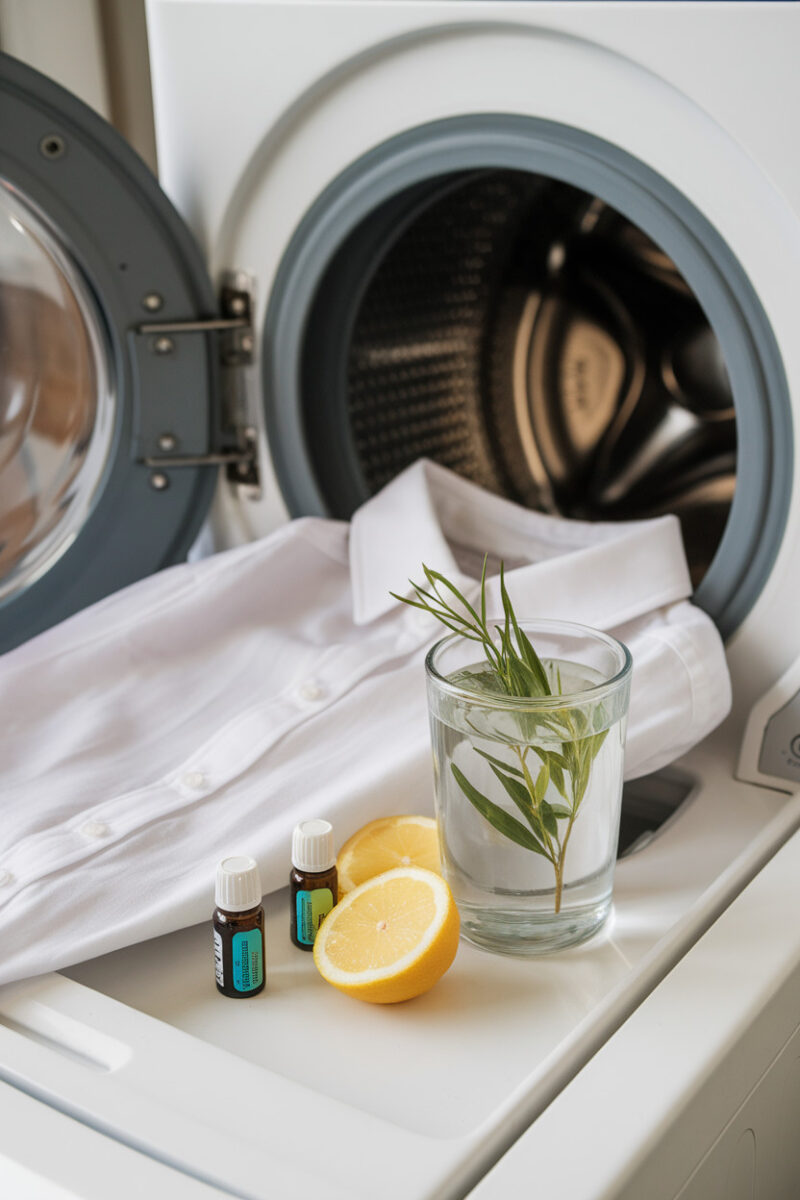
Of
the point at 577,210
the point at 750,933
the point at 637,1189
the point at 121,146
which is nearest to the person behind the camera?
the point at 637,1189

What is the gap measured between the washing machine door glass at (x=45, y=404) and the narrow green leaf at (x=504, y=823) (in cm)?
53

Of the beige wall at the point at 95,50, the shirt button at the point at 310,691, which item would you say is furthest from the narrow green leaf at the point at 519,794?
the beige wall at the point at 95,50

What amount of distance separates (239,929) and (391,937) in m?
0.09

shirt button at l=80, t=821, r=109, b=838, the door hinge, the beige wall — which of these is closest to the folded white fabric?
shirt button at l=80, t=821, r=109, b=838

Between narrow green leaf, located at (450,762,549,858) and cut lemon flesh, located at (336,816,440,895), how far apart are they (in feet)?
0.27

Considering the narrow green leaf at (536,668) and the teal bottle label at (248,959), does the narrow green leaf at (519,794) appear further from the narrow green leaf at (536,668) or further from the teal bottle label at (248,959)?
the teal bottle label at (248,959)

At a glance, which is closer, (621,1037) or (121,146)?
(621,1037)

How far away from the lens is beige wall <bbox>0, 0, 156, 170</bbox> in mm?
1346

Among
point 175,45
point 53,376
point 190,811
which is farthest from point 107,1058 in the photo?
point 175,45

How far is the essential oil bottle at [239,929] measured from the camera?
686mm

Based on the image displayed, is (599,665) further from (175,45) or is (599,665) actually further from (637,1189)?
(175,45)

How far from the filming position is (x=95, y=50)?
143 centimetres

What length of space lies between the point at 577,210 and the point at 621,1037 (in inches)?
39.9

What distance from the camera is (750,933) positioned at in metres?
0.72
